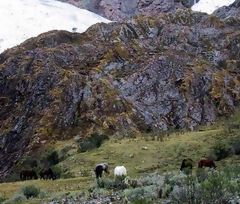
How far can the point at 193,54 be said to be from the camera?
68250 millimetres

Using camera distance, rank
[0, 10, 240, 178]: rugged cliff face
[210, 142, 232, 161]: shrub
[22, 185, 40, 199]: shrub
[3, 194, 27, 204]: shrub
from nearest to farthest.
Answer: [3, 194, 27, 204]: shrub, [22, 185, 40, 199]: shrub, [210, 142, 232, 161]: shrub, [0, 10, 240, 178]: rugged cliff face

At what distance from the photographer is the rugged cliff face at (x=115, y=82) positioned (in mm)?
55406

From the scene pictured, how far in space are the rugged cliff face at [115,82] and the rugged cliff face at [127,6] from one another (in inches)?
2049

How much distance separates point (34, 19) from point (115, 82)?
224 feet

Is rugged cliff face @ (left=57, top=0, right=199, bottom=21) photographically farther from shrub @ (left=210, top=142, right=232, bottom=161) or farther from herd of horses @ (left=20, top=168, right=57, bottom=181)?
herd of horses @ (left=20, top=168, right=57, bottom=181)

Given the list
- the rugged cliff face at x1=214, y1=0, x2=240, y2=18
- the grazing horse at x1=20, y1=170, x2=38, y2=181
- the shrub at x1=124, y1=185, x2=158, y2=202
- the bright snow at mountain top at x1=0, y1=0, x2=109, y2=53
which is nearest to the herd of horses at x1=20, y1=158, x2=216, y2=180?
the grazing horse at x1=20, y1=170, x2=38, y2=181

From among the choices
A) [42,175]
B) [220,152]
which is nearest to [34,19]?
[42,175]

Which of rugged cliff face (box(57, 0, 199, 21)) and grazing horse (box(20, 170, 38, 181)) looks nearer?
grazing horse (box(20, 170, 38, 181))

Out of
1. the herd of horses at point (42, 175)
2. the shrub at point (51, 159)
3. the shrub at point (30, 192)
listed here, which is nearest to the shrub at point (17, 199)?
the shrub at point (30, 192)

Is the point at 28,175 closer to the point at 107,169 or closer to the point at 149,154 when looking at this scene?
the point at 107,169

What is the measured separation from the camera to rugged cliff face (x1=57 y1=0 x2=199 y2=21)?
126 metres

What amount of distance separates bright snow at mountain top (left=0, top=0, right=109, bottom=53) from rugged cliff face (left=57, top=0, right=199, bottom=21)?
279 inches

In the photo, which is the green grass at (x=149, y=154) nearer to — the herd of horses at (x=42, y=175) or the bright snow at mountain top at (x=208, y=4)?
the herd of horses at (x=42, y=175)

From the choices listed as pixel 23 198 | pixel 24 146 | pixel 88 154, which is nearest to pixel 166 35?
pixel 24 146
